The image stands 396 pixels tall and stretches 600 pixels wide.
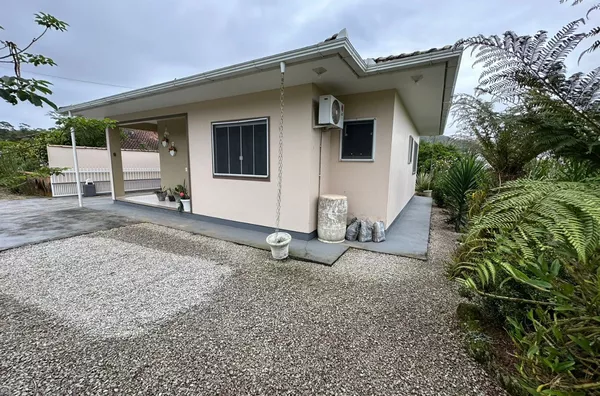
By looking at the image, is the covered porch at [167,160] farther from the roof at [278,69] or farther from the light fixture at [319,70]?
the light fixture at [319,70]

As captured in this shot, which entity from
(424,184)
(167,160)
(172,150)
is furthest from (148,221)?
(424,184)

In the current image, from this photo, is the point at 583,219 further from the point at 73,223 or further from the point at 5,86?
the point at 73,223

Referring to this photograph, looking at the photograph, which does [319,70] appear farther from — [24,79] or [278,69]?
[24,79]

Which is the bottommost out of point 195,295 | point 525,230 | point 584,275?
point 195,295

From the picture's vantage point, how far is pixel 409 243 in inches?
183

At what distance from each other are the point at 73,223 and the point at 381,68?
723 cm

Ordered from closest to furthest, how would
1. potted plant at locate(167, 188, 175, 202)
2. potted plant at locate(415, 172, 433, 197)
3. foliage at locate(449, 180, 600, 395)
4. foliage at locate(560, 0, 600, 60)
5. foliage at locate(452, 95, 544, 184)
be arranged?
foliage at locate(449, 180, 600, 395), foliage at locate(560, 0, 600, 60), foliage at locate(452, 95, 544, 184), potted plant at locate(167, 188, 175, 202), potted plant at locate(415, 172, 433, 197)

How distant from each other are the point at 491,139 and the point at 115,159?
9834 mm

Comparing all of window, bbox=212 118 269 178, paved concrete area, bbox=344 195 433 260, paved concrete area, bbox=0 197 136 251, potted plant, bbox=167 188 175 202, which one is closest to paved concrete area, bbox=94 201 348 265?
paved concrete area, bbox=0 197 136 251

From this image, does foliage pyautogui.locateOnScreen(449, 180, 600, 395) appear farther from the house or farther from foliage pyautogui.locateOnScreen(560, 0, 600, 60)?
the house

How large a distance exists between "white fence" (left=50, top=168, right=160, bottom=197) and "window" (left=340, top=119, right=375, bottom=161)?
9987mm

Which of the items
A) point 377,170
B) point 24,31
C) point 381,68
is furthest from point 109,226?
point 381,68

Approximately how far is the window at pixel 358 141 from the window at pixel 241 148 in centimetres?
157

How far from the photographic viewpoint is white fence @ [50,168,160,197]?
9555 millimetres
